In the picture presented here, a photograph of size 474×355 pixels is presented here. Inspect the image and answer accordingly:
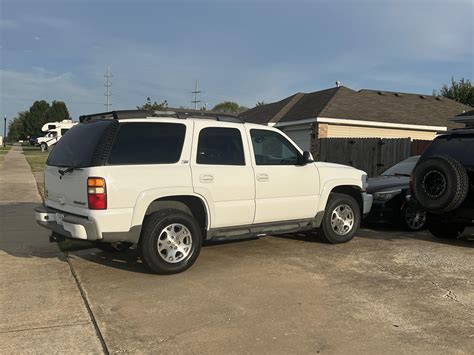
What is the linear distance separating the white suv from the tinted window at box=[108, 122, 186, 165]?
0.01 m

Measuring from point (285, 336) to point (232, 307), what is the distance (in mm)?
818

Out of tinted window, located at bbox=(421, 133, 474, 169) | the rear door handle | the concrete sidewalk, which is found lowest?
the concrete sidewalk

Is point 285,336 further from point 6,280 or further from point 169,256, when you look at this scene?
point 6,280

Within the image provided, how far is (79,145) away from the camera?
18.9 feet

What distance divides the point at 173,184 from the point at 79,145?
124cm

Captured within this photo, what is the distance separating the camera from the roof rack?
5680 mm

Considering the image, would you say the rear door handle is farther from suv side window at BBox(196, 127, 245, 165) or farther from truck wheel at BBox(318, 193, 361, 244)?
truck wheel at BBox(318, 193, 361, 244)

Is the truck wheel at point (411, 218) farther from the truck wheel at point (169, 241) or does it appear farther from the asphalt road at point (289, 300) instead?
the truck wheel at point (169, 241)

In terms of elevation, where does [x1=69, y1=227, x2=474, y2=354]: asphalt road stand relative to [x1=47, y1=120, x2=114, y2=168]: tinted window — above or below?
below

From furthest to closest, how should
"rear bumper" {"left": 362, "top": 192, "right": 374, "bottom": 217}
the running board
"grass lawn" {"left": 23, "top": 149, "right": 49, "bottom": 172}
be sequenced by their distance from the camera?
"grass lawn" {"left": 23, "top": 149, "right": 49, "bottom": 172} < "rear bumper" {"left": 362, "top": 192, "right": 374, "bottom": 217} < the running board

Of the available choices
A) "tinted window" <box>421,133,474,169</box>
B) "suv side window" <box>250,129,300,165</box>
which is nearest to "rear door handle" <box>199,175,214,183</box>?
"suv side window" <box>250,129,300,165</box>

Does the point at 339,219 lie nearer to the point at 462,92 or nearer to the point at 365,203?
the point at 365,203

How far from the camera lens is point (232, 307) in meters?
4.71

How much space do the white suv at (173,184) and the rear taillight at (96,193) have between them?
11 mm
